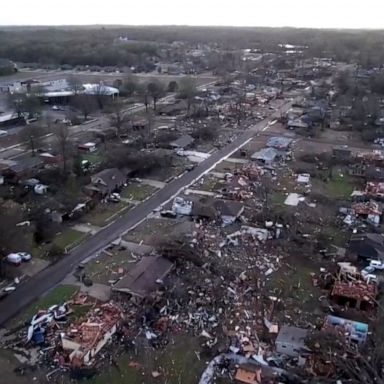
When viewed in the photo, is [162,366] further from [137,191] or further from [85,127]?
[85,127]

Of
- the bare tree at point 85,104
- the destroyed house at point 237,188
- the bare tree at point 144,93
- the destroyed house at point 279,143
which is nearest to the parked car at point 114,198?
the destroyed house at point 237,188

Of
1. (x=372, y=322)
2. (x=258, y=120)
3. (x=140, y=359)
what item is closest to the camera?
(x=140, y=359)

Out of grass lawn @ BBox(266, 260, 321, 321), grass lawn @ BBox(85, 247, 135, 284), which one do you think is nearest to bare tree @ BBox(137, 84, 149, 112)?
grass lawn @ BBox(85, 247, 135, 284)

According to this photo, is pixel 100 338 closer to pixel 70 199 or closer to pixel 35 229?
pixel 35 229

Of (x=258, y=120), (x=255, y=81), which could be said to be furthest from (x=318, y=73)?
(x=258, y=120)

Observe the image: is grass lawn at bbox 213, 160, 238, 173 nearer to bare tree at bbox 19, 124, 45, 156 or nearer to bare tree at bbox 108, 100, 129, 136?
bare tree at bbox 108, 100, 129, 136

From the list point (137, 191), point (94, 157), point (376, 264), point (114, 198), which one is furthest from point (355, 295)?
point (94, 157)

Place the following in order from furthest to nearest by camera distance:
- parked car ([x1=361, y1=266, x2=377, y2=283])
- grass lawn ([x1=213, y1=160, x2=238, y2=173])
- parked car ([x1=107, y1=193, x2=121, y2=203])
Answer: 1. grass lawn ([x1=213, y1=160, x2=238, y2=173])
2. parked car ([x1=107, y1=193, x2=121, y2=203])
3. parked car ([x1=361, y1=266, x2=377, y2=283])
